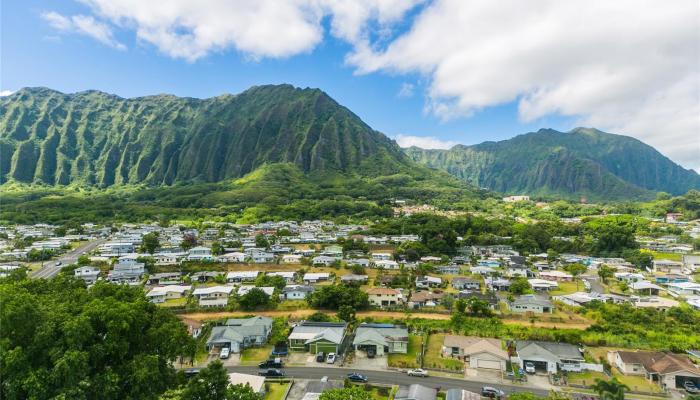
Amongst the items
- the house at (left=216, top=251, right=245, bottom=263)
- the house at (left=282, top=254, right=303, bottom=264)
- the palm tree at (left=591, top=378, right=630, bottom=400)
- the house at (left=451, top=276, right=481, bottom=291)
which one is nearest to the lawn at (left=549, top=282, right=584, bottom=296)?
the house at (left=451, top=276, right=481, bottom=291)

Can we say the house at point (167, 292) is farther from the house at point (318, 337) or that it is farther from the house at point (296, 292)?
the house at point (318, 337)

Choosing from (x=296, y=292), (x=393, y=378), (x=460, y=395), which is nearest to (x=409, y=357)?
(x=393, y=378)

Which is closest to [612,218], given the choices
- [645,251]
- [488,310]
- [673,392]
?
[645,251]

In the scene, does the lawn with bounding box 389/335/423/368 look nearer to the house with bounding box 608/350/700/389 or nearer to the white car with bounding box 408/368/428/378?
the white car with bounding box 408/368/428/378

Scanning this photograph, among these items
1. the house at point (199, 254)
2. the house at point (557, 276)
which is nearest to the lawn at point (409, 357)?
the house at point (557, 276)

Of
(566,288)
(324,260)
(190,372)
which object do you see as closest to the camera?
(190,372)

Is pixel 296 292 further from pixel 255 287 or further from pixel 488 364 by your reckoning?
pixel 488 364
